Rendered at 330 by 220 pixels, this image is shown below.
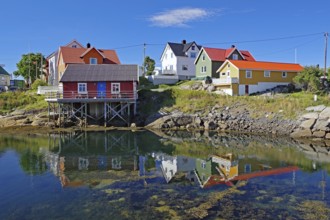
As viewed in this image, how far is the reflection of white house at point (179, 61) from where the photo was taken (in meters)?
52.2

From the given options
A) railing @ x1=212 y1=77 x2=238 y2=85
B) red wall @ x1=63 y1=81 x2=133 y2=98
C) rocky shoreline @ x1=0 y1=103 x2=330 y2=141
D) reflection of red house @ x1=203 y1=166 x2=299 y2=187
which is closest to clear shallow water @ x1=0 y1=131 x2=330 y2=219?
reflection of red house @ x1=203 y1=166 x2=299 y2=187

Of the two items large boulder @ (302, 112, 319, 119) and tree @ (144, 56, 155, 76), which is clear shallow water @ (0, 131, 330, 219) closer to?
large boulder @ (302, 112, 319, 119)

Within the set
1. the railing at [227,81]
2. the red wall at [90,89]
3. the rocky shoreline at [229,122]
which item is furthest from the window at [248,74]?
the red wall at [90,89]

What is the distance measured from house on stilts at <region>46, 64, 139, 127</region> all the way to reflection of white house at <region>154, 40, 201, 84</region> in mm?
14835

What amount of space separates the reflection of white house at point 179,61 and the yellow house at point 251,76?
999cm

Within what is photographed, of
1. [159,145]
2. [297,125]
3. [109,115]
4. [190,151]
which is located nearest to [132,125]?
[109,115]

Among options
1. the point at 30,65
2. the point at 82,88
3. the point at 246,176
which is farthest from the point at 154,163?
the point at 30,65

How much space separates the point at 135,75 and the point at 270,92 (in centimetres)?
1893

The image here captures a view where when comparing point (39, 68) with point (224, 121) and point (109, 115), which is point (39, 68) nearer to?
point (109, 115)

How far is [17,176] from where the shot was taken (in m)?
16.0

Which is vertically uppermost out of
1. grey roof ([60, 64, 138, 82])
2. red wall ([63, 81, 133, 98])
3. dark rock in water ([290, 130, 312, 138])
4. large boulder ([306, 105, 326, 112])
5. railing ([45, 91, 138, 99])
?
grey roof ([60, 64, 138, 82])

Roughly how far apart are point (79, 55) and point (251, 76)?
26989mm

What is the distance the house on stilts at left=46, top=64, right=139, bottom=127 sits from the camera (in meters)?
35.1

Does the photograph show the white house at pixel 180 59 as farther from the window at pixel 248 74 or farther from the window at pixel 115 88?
the window at pixel 115 88
